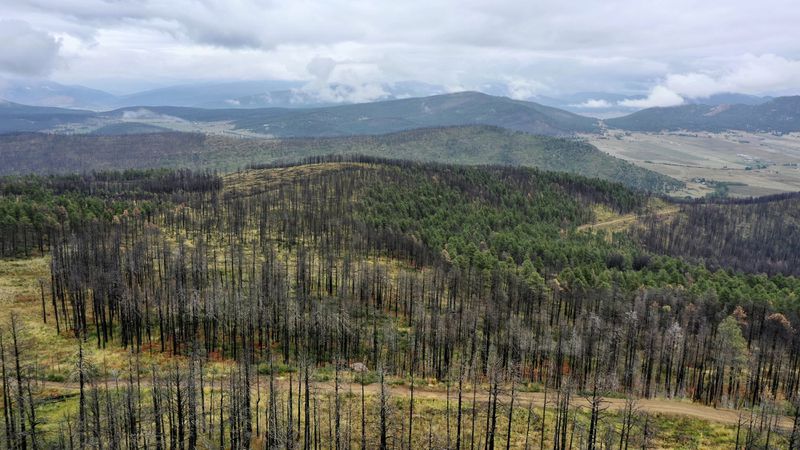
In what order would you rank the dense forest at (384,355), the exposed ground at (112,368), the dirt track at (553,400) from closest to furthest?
the dense forest at (384,355), the dirt track at (553,400), the exposed ground at (112,368)

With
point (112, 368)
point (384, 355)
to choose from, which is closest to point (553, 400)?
point (384, 355)

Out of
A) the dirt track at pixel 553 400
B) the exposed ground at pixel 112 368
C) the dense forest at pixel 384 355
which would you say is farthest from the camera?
the exposed ground at pixel 112 368

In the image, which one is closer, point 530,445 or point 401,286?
point 530,445

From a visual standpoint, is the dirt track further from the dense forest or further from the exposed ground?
the dense forest

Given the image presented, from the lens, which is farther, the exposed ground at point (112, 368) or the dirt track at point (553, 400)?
the exposed ground at point (112, 368)

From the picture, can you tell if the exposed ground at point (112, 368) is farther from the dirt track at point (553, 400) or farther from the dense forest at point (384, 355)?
the dense forest at point (384, 355)

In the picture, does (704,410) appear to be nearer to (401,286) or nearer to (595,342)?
(595,342)

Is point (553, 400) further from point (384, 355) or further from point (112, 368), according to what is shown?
point (112, 368)

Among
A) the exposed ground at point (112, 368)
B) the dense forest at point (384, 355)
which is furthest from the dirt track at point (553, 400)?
the dense forest at point (384, 355)

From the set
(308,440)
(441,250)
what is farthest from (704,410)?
(441,250)

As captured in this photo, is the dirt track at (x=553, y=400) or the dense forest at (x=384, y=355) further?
the dirt track at (x=553, y=400)

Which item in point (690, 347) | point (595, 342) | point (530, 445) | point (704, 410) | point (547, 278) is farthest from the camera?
point (547, 278)
